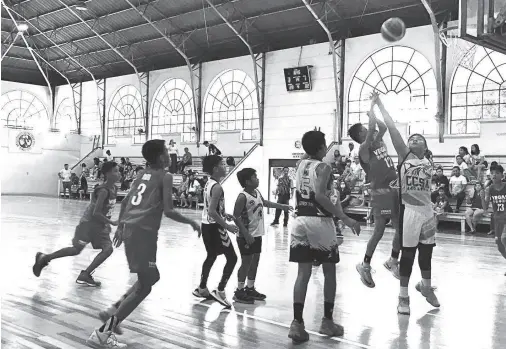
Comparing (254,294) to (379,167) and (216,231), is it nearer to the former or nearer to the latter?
(216,231)

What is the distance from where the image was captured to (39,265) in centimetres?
598

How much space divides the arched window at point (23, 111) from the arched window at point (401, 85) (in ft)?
67.5

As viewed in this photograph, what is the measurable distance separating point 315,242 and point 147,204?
1.28 m

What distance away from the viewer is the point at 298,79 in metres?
20.8

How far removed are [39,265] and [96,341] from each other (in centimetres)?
258

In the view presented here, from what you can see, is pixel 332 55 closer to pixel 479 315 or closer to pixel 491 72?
pixel 491 72

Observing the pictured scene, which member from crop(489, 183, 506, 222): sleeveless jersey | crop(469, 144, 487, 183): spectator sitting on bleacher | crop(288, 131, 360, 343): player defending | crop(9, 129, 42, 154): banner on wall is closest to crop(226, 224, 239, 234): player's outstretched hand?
crop(288, 131, 360, 343): player defending

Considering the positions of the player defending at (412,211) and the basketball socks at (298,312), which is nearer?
the basketball socks at (298,312)

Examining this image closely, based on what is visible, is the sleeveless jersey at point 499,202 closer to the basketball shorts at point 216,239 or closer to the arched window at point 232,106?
the basketball shorts at point 216,239

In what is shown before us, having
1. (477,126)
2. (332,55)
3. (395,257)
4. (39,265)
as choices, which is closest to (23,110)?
(332,55)

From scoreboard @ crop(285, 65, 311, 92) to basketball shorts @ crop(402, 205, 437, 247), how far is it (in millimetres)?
16065

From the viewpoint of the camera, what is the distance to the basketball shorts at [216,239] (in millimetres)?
5246

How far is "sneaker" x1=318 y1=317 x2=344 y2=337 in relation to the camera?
4.10 m

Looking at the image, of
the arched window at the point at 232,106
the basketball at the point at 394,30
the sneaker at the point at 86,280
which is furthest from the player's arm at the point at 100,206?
the arched window at the point at 232,106
